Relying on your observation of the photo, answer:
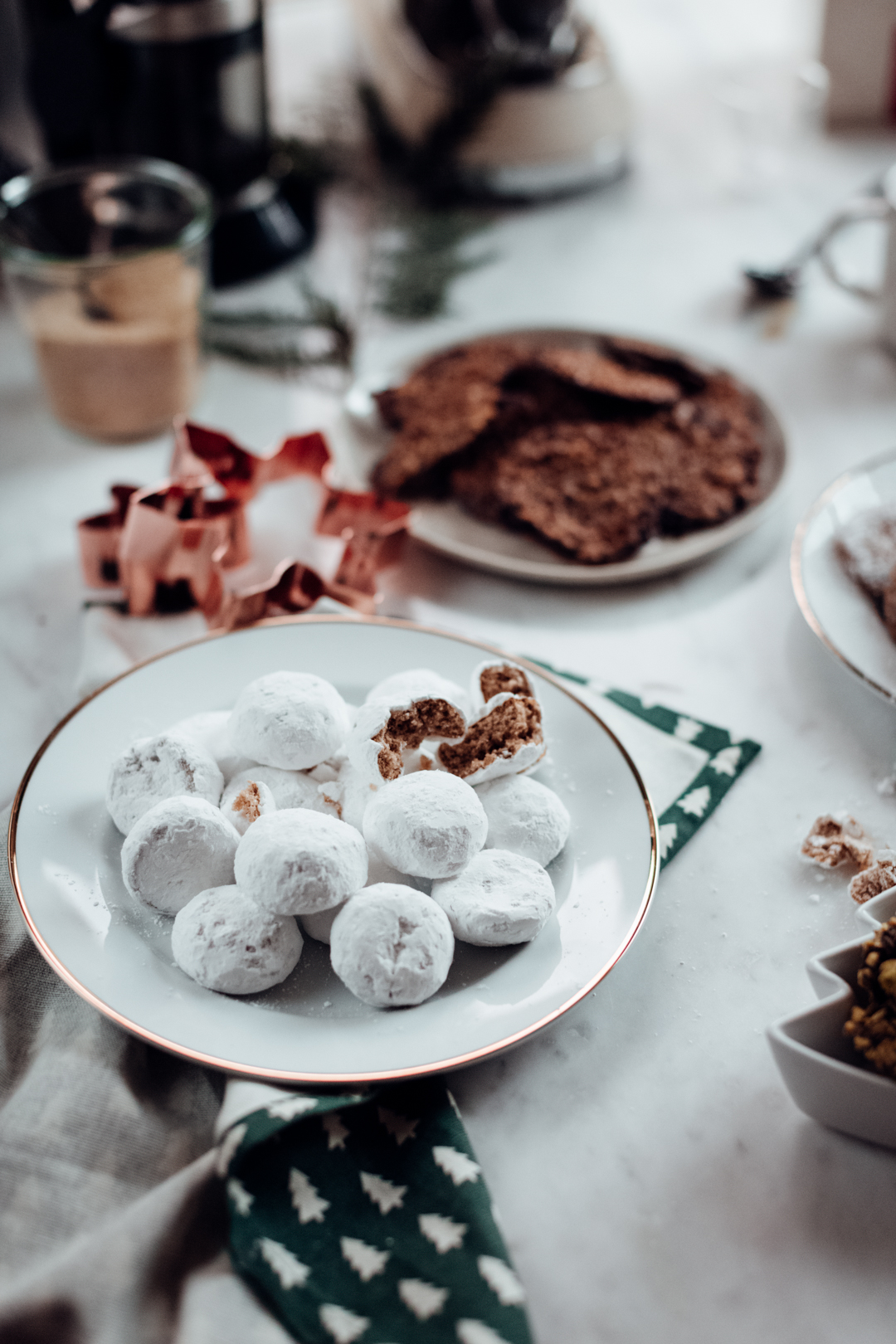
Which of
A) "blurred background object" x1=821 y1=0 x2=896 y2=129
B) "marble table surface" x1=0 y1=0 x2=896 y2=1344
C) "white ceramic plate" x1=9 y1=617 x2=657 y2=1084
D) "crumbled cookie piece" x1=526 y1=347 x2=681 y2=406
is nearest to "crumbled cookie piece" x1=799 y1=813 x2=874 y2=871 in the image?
"marble table surface" x1=0 y1=0 x2=896 y2=1344

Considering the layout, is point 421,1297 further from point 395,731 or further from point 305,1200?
point 395,731

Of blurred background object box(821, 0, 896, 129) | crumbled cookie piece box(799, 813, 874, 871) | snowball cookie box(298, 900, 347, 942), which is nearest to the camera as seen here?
snowball cookie box(298, 900, 347, 942)

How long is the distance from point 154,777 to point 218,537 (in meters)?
0.26

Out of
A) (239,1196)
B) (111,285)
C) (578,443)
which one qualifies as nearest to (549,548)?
(578,443)

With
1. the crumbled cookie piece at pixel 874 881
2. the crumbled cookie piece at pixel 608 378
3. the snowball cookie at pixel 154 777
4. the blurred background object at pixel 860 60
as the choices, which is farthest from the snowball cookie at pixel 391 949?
the blurred background object at pixel 860 60

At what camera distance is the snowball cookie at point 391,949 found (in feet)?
1.59

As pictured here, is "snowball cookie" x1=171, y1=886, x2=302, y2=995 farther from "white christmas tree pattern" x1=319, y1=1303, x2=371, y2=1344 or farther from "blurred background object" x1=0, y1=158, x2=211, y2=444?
"blurred background object" x1=0, y1=158, x2=211, y2=444

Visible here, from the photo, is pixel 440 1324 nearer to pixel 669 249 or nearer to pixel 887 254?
pixel 887 254

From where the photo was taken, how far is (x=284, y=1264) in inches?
17.4

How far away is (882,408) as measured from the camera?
3.43ft

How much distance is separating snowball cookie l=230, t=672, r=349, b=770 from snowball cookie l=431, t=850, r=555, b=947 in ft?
0.33

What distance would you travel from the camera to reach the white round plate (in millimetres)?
694

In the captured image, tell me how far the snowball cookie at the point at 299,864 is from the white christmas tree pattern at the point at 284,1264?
0.14 meters

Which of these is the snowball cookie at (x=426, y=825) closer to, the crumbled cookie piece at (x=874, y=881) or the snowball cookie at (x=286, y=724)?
the snowball cookie at (x=286, y=724)
